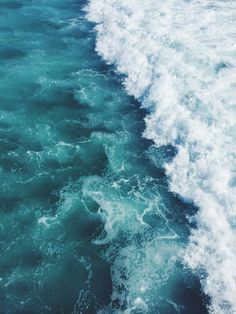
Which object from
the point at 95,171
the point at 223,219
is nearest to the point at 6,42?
the point at 95,171

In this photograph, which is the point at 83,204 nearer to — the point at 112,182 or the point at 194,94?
the point at 112,182

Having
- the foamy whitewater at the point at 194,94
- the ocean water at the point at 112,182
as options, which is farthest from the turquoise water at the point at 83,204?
the foamy whitewater at the point at 194,94

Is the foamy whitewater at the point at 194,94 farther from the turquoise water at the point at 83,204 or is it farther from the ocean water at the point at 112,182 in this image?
the turquoise water at the point at 83,204

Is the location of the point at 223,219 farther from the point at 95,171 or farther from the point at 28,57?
the point at 28,57

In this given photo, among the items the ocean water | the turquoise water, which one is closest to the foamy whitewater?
the ocean water

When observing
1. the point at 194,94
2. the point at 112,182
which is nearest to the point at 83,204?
the point at 112,182
